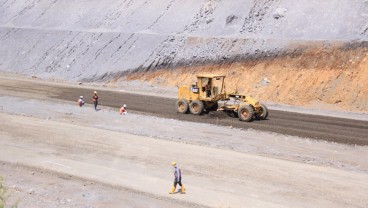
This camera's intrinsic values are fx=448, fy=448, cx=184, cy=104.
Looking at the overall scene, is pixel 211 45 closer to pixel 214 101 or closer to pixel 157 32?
pixel 157 32

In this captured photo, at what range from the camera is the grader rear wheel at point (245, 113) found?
2445 centimetres

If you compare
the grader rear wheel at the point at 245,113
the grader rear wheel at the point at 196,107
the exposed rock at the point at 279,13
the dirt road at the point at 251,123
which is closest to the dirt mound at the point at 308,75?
the dirt road at the point at 251,123

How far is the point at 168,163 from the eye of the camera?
59.5ft

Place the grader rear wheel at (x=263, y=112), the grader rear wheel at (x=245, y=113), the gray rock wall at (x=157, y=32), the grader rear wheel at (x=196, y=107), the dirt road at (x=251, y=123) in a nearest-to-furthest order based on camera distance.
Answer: the dirt road at (x=251, y=123), the grader rear wheel at (x=245, y=113), the grader rear wheel at (x=263, y=112), the grader rear wheel at (x=196, y=107), the gray rock wall at (x=157, y=32)

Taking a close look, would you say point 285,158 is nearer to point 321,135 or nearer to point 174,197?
point 321,135

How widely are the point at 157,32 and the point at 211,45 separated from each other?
704 cm

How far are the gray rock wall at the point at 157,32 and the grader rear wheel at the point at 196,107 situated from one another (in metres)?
10.2

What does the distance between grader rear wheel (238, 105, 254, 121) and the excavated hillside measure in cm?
703

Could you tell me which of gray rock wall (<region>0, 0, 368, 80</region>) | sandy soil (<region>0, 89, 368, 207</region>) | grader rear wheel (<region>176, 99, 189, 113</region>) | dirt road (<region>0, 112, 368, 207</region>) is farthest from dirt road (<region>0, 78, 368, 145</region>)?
gray rock wall (<region>0, 0, 368, 80</region>)

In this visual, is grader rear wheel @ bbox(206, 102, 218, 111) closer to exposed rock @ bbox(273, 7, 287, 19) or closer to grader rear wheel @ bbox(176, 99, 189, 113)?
grader rear wheel @ bbox(176, 99, 189, 113)

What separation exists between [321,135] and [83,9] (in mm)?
36081

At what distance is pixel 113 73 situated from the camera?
40.3 meters

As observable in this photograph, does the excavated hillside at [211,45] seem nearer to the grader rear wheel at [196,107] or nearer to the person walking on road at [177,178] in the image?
the grader rear wheel at [196,107]

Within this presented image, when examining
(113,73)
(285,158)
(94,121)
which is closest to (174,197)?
(285,158)
